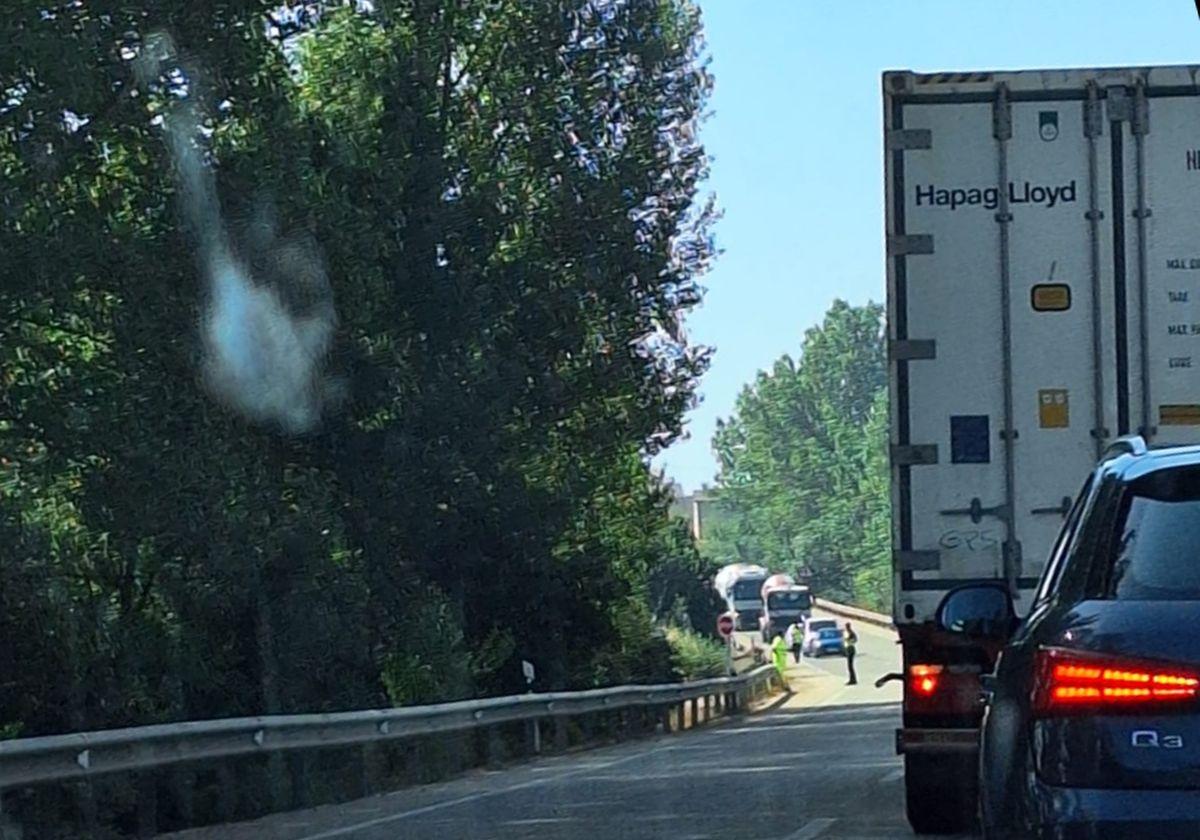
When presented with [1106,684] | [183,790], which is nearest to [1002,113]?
[1106,684]

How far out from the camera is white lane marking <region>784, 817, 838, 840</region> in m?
12.8

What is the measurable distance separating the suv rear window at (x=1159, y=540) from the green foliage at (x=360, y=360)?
14.1 meters

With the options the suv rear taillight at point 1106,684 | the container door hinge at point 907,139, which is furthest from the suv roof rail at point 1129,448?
the container door hinge at point 907,139

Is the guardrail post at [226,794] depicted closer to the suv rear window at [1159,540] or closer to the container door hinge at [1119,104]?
the container door hinge at [1119,104]

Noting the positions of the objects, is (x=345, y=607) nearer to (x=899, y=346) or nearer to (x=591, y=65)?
(x=591, y=65)

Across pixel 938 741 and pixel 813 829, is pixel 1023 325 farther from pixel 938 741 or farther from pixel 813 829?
pixel 813 829

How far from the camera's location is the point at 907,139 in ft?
40.2

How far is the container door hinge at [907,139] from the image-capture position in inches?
482

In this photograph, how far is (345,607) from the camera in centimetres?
2797

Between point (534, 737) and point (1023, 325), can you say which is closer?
point (1023, 325)

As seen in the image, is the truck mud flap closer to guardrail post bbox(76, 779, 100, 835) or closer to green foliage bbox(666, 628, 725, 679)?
guardrail post bbox(76, 779, 100, 835)

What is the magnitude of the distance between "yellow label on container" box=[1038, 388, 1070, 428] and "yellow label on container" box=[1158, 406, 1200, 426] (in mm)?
477

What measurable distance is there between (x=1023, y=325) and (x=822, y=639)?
3401 inches

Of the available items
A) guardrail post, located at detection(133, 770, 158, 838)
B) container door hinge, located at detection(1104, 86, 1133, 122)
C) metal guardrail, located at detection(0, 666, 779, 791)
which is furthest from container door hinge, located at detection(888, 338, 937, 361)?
guardrail post, located at detection(133, 770, 158, 838)
